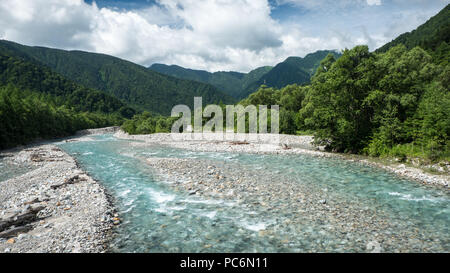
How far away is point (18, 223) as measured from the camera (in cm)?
923

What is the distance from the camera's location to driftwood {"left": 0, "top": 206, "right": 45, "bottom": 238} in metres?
8.41

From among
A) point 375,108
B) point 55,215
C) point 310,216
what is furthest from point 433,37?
point 55,215

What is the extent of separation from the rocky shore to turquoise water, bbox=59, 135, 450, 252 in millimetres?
850

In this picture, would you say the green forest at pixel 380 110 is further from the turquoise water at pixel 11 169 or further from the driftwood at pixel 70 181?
the turquoise water at pixel 11 169

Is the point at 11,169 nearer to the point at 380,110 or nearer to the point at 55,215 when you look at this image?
the point at 55,215

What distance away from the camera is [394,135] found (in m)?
21.8

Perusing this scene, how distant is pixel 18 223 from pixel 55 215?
1231 millimetres

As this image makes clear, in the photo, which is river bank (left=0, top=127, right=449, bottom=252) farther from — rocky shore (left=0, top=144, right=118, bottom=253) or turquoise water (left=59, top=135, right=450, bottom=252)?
turquoise water (left=59, top=135, right=450, bottom=252)

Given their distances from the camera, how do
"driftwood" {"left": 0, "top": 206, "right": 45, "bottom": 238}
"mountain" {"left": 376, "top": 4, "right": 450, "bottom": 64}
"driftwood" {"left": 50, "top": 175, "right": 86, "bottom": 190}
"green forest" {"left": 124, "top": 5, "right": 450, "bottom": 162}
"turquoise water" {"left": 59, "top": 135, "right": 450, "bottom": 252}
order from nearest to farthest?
"turquoise water" {"left": 59, "top": 135, "right": 450, "bottom": 252} < "driftwood" {"left": 0, "top": 206, "right": 45, "bottom": 238} < "driftwood" {"left": 50, "top": 175, "right": 86, "bottom": 190} < "green forest" {"left": 124, "top": 5, "right": 450, "bottom": 162} < "mountain" {"left": 376, "top": 4, "right": 450, "bottom": 64}

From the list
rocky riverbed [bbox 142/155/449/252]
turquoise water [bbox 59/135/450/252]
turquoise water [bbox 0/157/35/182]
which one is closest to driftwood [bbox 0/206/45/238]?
turquoise water [bbox 59/135/450/252]

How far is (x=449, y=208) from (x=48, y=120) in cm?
7649

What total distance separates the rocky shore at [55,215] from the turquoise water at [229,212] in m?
0.85
